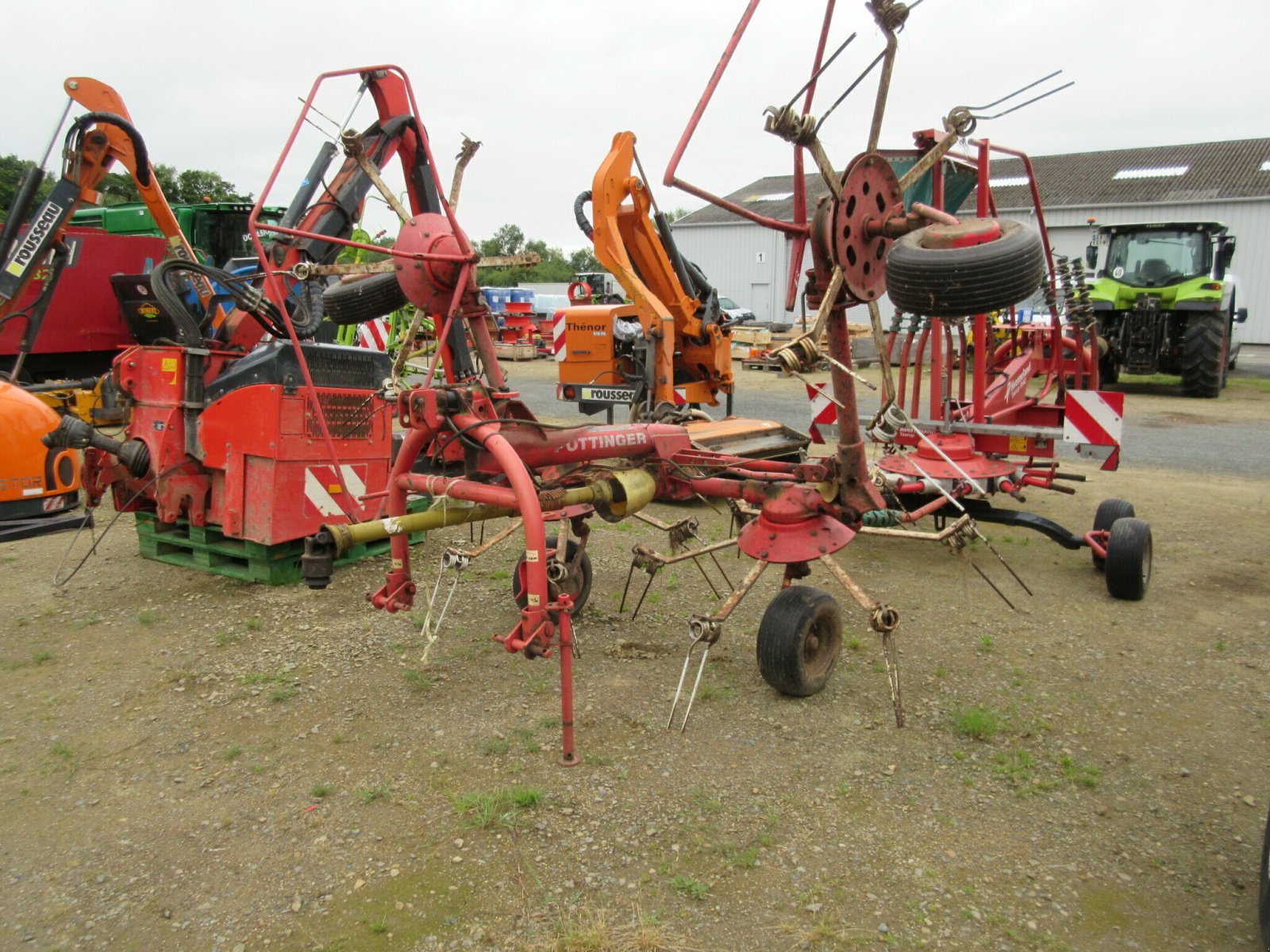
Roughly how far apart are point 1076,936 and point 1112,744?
1.28 m

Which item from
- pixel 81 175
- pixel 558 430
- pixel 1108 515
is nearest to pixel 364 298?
pixel 558 430

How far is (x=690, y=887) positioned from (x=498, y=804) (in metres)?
0.75

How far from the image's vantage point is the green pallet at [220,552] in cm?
530

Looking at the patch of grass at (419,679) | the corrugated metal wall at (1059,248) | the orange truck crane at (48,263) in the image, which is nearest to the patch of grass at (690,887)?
the patch of grass at (419,679)

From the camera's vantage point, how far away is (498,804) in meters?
3.14

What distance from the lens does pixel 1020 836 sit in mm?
3006

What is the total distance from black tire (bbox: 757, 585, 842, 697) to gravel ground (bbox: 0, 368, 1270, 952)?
4.6 inches

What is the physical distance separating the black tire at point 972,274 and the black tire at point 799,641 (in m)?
1.40

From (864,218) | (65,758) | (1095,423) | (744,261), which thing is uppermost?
(744,261)

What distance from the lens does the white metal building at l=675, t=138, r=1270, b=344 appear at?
25.9 m

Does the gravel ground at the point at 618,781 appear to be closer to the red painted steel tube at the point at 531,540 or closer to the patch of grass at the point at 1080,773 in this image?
the patch of grass at the point at 1080,773

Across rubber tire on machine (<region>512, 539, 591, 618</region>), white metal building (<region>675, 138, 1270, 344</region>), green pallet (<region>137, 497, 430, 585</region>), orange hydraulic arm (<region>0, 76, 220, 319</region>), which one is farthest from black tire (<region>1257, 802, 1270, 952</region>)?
white metal building (<region>675, 138, 1270, 344</region>)

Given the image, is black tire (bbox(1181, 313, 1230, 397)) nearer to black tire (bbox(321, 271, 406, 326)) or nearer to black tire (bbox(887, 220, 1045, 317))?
black tire (bbox(887, 220, 1045, 317))

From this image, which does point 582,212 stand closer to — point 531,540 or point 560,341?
point 560,341
